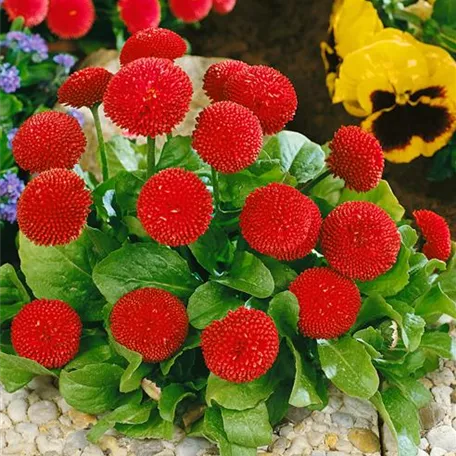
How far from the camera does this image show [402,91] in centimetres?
174

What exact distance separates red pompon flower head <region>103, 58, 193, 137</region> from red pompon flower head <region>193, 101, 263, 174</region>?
4 centimetres

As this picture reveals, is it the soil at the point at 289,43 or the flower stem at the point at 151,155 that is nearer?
the flower stem at the point at 151,155

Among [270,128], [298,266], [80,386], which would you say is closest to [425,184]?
[298,266]

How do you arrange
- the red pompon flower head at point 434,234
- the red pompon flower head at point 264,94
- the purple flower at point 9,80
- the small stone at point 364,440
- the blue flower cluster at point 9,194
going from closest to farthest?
the red pompon flower head at point 264,94
the small stone at point 364,440
the red pompon flower head at point 434,234
the blue flower cluster at point 9,194
the purple flower at point 9,80

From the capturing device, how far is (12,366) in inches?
49.9

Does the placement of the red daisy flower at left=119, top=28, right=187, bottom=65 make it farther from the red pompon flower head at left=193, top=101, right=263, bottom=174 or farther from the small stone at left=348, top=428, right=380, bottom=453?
the small stone at left=348, top=428, right=380, bottom=453

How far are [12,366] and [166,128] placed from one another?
44 centimetres

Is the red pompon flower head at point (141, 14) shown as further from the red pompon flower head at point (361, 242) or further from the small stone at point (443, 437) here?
the small stone at point (443, 437)

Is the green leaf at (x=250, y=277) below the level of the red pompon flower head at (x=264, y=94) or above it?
below

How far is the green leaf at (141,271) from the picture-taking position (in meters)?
1.22

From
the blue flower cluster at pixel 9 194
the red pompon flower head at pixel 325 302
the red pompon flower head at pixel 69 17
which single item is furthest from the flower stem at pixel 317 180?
the red pompon flower head at pixel 69 17

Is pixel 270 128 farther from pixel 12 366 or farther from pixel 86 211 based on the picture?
pixel 12 366

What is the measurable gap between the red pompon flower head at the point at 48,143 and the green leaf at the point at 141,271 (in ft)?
0.48

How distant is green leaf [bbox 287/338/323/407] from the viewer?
1144 millimetres
